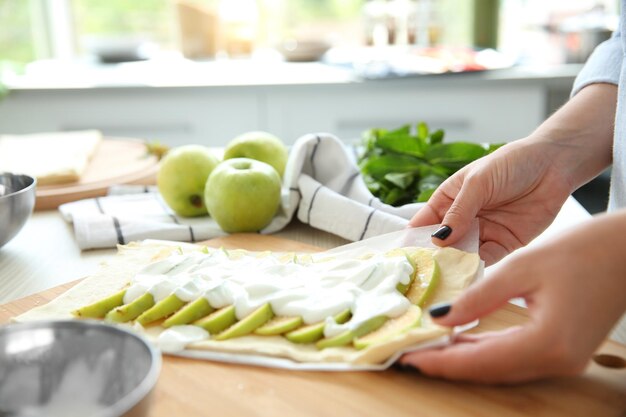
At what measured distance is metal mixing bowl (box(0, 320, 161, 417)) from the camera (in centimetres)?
69

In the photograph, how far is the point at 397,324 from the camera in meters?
0.88

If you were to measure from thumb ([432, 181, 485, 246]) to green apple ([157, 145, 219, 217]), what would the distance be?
544 mm

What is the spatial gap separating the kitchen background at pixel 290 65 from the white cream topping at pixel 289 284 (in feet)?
5.63

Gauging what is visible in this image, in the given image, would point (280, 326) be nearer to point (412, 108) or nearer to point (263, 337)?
point (263, 337)

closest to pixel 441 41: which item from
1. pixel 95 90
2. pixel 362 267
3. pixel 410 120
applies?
pixel 410 120

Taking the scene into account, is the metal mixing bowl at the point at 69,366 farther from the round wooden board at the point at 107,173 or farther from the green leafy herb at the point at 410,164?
the round wooden board at the point at 107,173

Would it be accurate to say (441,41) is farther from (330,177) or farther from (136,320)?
(136,320)

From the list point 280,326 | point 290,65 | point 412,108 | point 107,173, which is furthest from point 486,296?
point 290,65

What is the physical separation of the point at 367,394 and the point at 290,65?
2.48m

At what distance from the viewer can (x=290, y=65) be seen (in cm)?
312

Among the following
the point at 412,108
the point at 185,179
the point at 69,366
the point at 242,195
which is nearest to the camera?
the point at 69,366

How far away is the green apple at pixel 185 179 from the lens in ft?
4.63

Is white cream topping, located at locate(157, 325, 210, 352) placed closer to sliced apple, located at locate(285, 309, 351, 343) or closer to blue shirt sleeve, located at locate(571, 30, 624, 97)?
sliced apple, located at locate(285, 309, 351, 343)

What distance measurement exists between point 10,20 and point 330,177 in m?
2.66
